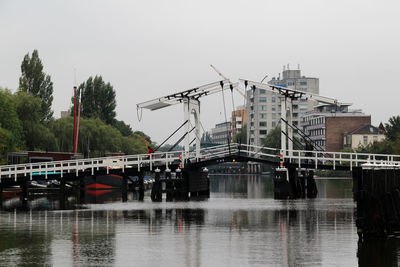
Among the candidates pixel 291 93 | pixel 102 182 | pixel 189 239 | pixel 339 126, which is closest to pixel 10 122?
pixel 102 182

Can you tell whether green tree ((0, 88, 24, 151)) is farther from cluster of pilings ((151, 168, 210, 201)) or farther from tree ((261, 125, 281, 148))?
tree ((261, 125, 281, 148))

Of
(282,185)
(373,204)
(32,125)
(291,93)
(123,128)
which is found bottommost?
(373,204)

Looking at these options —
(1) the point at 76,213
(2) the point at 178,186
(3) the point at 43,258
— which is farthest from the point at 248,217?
(2) the point at 178,186

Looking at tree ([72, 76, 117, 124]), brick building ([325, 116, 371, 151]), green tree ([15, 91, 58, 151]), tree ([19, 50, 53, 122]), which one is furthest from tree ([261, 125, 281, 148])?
green tree ([15, 91, 58, 151])

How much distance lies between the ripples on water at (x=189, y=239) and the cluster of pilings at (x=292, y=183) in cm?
1278

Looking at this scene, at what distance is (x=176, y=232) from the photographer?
30109 millimetres

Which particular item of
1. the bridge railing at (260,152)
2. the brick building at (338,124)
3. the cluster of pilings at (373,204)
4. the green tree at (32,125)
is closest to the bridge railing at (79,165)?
the bridge railing at (260,152)

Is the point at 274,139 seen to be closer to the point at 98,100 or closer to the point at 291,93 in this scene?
the point at 98,100

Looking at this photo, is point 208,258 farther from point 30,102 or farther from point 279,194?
point 30,102

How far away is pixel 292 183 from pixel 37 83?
133 ft

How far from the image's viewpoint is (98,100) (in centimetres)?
10806

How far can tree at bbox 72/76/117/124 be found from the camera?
106500mm

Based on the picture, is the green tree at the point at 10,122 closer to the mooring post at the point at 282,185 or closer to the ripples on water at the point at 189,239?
the mooring post at the point at 282,185

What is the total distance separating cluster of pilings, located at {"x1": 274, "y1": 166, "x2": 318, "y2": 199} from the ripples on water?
12.8 m
